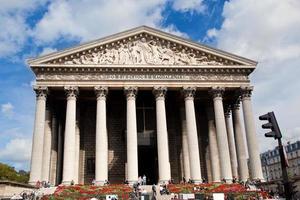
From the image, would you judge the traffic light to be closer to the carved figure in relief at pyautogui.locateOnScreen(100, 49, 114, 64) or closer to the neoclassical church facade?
the neoclassical church facade

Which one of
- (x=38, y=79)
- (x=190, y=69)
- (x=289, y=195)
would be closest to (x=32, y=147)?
(x=38, y=79)

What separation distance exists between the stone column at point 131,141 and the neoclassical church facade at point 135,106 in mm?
95

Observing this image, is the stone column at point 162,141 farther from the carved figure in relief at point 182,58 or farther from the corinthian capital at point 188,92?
the carved figure in relief at point 182,58

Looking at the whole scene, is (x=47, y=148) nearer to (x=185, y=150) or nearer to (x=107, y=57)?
(x=107, y=57)

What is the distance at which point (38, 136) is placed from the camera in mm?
34656

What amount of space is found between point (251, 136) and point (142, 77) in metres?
12.4

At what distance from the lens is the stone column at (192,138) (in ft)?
115

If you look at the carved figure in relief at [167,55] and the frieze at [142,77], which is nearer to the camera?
the frieze at [142,77]

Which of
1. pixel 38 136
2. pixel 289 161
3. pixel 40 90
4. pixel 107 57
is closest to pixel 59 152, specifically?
pixel 38 136

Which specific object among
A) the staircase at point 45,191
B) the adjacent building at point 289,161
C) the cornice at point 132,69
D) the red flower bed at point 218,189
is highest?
the cornice at point 132,69

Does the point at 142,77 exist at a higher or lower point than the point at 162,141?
higher

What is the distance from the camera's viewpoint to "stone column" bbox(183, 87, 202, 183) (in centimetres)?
3516

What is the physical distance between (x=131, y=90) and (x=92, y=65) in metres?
4.64

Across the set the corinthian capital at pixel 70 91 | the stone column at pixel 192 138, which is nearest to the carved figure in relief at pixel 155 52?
the stone column at pixel 192 138
